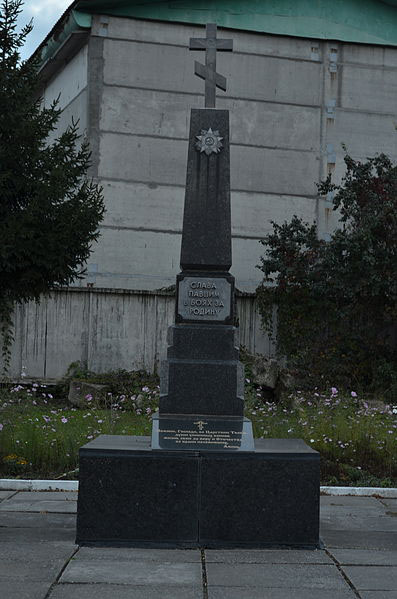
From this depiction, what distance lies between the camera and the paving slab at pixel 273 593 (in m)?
5.17

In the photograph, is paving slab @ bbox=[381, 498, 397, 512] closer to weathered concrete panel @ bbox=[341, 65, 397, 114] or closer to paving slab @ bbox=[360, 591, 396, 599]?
paving slab @ bbox=[360, 591, 396, 599]

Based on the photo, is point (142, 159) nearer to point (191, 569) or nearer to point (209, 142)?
point (209, 142)

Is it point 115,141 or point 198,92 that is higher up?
point 198,92

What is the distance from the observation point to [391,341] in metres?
17.9

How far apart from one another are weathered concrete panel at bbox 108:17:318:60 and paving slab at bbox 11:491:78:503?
13.5 m

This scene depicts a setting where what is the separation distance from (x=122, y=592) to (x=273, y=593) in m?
0.96

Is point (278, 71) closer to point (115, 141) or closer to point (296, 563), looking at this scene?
point (115, 141)

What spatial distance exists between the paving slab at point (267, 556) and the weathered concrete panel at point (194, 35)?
51.6 feet

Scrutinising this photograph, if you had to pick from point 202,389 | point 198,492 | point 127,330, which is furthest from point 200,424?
point 127,330

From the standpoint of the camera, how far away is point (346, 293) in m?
16.5

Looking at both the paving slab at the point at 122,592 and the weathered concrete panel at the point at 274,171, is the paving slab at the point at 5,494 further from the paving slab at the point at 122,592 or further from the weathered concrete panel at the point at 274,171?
the weathered concrete panel at the point at 274,171


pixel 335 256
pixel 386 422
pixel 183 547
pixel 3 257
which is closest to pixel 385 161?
pixel 335 256

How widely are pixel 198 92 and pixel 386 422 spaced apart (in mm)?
11476

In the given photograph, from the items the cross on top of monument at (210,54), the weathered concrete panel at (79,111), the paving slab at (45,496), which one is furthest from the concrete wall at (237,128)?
the cross on top of monument at (210,54)
